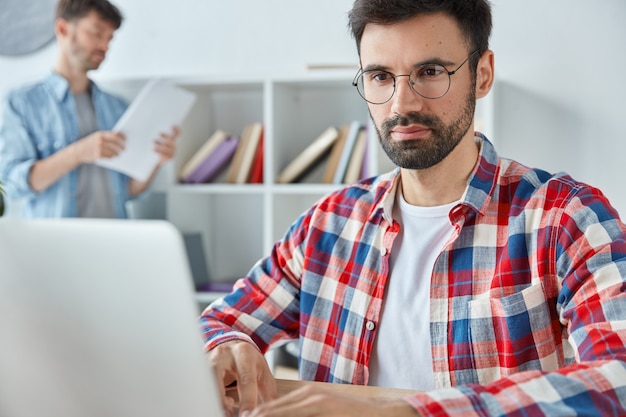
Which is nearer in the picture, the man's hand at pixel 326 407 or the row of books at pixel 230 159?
the man's hand at pixel 326 407

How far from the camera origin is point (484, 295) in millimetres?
1249

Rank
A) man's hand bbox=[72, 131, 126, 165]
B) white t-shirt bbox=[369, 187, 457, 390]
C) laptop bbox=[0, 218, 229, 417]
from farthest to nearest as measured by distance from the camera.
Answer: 1. man's hand bbox=[72, 131, 126, 165]
2. white t-shirt bbox=[369, 187, 457, 390]
3. laptop bbox=[0, 218, 229, 417]

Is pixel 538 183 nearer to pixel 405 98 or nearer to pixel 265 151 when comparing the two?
pixel 405 98

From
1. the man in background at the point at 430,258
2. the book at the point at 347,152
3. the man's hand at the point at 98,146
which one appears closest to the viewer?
the man in background at the point at 430,258

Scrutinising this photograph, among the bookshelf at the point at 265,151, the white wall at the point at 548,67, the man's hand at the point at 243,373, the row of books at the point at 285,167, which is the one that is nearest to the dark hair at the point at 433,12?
the man's hand at the point at 243,373

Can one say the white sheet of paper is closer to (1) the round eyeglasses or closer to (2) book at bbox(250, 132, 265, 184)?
(2) book at bbox(250, 132, 265, 184)

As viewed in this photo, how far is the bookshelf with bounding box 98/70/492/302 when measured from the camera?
292cm

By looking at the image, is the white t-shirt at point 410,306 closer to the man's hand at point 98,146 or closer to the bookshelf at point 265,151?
the bookshelf at point 265,151

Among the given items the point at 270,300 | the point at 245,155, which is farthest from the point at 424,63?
the point at 245,155

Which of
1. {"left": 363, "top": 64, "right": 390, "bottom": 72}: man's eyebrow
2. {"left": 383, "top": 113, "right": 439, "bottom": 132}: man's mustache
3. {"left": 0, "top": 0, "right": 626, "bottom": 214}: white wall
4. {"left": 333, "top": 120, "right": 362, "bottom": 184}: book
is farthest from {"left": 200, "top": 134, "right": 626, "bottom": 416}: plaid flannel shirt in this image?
{"left": 0, "top": 0, "right": 626, "bottom": 214}: white wall

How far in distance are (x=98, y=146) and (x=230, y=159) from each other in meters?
0.58

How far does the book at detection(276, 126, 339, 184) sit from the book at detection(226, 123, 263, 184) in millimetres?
141

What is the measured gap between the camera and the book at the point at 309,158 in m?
2.91

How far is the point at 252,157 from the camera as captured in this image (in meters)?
3.03
